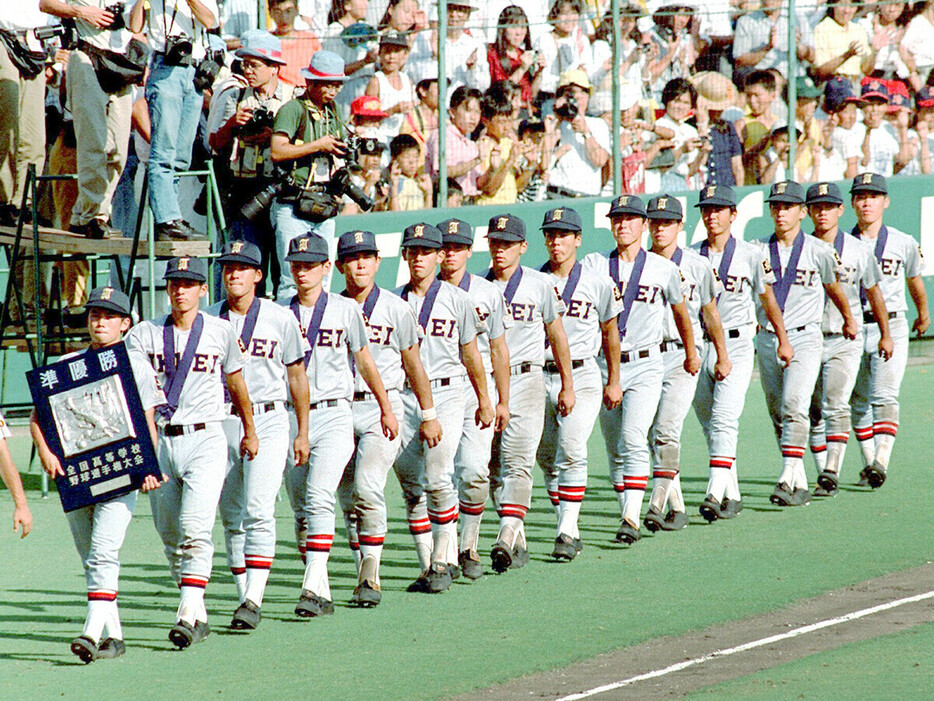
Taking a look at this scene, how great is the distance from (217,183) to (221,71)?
115 centimetres

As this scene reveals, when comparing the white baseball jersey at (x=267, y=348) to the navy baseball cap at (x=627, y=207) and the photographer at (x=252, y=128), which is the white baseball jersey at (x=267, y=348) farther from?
the photographer at (x=252, y=128)

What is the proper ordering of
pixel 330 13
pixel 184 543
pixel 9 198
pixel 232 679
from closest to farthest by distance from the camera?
1. pixel 232 679
2. pixel 184 543
3. pixel 9 198
4. pixel 330 13

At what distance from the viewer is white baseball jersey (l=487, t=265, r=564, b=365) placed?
376 inches

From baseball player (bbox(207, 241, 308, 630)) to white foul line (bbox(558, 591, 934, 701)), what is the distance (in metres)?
2.07

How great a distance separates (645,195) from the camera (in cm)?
1645

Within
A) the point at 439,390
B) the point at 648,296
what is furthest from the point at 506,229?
the point at 648,296

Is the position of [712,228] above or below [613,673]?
above

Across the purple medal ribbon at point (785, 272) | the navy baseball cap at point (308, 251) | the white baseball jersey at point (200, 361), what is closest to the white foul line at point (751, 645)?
the white baseball jersey at point (200, 361)

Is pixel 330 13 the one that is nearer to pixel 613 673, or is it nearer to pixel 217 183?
pixel 217 183

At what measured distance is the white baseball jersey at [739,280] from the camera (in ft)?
36.2

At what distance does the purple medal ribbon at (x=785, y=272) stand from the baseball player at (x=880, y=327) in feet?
2.47

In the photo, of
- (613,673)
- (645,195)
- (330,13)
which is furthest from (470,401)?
(645,195)

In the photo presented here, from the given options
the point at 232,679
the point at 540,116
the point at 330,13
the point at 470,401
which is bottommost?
the point at 232,679

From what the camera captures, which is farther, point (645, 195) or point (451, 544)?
point (645, 195)
